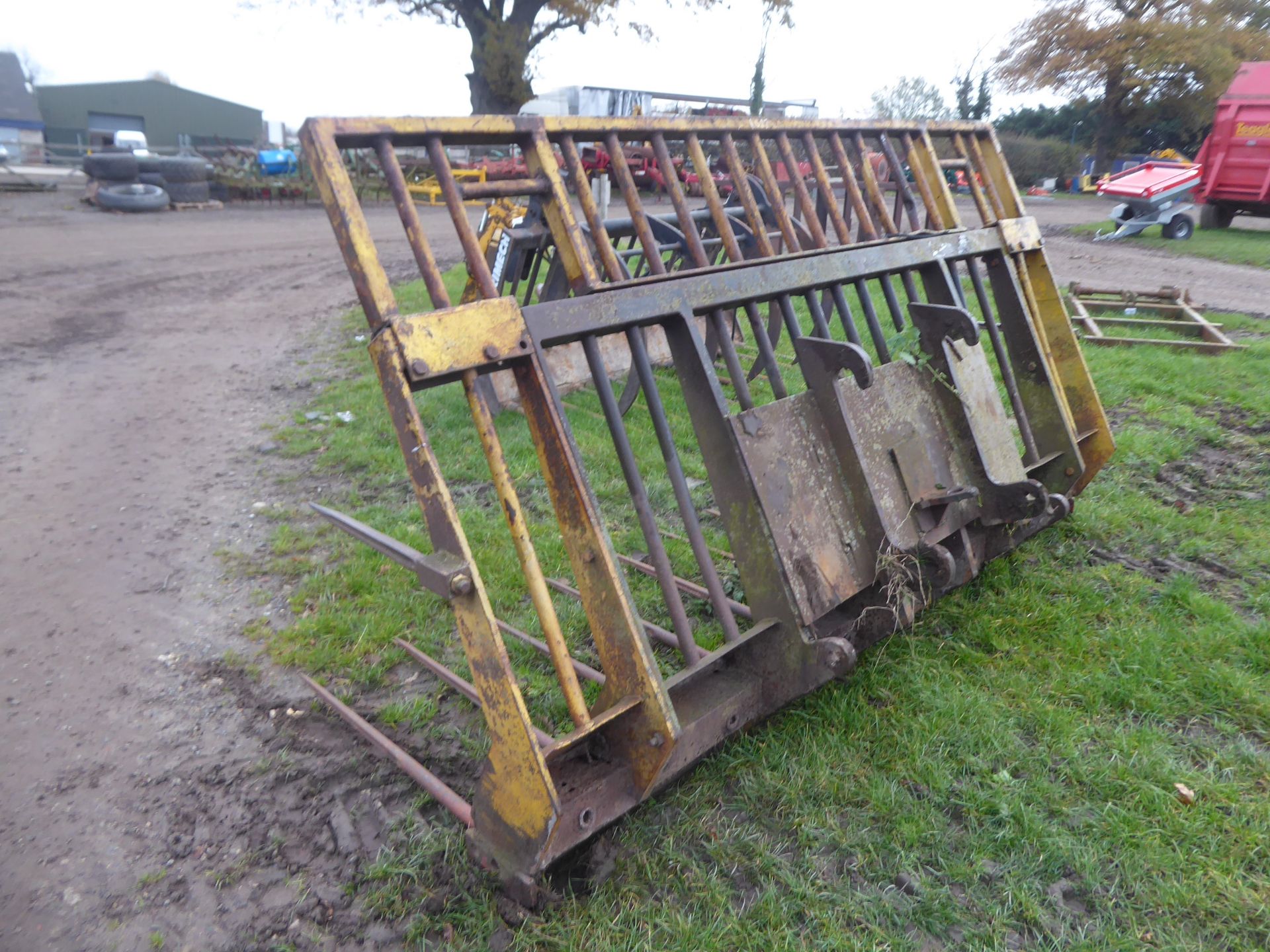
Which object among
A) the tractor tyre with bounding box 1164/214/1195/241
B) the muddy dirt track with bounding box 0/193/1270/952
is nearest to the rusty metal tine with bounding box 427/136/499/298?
the muddy dirt track with bounding box 0/193/1270/952

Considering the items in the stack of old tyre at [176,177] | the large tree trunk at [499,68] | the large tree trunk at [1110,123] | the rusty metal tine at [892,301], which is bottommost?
the rusty metal tine at [892,301]

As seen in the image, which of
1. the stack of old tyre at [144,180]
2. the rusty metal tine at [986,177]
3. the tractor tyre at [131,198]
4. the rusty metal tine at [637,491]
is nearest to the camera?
the rusty metal tine at [637,491]

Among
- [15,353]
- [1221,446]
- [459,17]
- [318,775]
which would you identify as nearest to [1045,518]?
[1221,446]

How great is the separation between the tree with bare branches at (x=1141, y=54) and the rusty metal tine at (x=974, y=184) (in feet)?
96.9

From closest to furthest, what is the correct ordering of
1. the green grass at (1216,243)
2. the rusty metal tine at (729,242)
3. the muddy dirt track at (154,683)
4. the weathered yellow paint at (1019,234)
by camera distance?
the muddy dirt track at (154,683) < the rusty metal tine at (729,242) < the weathered yellow paint at (1019,234) < the green grass at (1216,243)

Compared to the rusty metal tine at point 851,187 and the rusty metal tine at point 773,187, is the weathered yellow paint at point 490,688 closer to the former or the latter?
the rusty metal tine at point 773,187

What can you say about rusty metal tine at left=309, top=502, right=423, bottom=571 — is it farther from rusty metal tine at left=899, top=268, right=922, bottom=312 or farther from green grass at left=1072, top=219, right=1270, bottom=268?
green grass at left=1072, top=219, right=1270, bottom=268

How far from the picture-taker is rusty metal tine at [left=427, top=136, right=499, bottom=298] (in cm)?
229

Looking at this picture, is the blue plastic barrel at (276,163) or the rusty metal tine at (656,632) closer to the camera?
the rusty metal tine at (656,632)

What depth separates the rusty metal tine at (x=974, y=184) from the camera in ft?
12.7

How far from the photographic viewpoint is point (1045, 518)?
3.41 metres

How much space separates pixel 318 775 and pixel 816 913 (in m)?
1.53

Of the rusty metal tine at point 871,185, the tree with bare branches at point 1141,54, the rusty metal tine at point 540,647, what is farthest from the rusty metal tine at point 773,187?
the tree with bare branches at point 1141,54

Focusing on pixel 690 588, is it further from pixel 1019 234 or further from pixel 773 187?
pixel 1019 234
